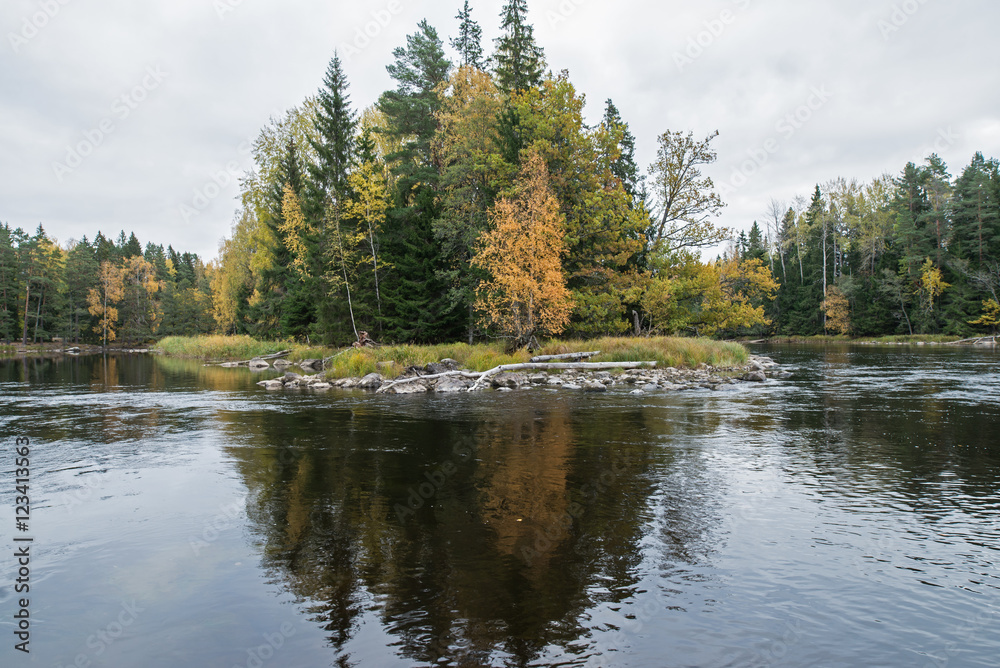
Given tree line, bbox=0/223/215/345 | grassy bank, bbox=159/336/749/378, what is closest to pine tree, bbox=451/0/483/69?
grassy bank, bbox=159/336/749/378

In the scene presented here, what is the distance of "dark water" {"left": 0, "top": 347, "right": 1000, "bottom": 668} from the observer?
5043 mm

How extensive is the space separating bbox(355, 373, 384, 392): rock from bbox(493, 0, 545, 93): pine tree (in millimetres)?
22539

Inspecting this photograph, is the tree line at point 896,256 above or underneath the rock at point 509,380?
above

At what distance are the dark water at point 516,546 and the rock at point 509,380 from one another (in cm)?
1005

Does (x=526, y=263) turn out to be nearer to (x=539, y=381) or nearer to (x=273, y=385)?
(x=539, y=381)

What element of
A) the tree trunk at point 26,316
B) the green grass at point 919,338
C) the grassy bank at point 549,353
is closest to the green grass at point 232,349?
the grassy bank at point 549,353

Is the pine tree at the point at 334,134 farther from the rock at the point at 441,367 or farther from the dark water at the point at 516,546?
the dark water at the point at 516,546

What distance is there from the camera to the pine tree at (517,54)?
37438 millimetres

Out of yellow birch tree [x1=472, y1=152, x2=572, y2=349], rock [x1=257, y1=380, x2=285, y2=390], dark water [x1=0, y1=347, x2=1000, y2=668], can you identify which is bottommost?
dark water [x1=0, y1=347, x2=1000, y2=668]

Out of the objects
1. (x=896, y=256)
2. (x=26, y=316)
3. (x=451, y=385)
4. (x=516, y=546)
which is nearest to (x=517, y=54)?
(x=451, y=385)

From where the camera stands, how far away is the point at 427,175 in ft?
125

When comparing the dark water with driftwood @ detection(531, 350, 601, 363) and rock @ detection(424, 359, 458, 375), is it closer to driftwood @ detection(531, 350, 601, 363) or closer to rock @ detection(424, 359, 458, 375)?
rock @ detection(424, 359, 458, 375)

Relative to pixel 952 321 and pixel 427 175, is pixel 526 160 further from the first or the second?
pixel 952 321

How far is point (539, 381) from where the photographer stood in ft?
86.2
